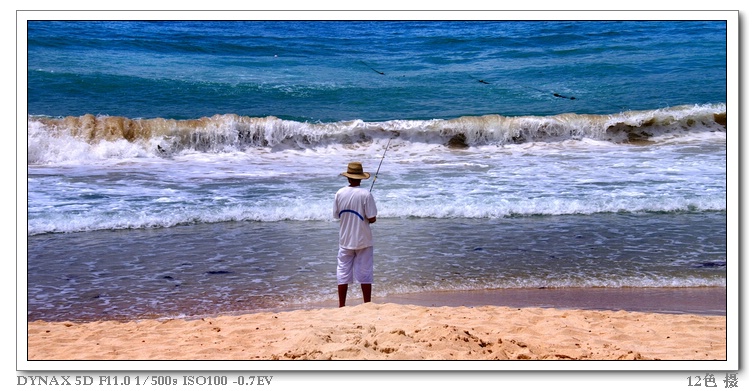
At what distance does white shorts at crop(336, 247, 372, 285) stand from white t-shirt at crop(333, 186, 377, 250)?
0.06 m

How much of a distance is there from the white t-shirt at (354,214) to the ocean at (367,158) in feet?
2.47

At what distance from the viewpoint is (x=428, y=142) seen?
12953 mm

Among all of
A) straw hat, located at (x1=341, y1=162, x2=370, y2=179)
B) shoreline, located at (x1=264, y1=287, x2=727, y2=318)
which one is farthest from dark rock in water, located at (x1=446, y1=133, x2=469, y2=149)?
straw hat, located at (x1=341, y1=162, x2=370, y2=179)

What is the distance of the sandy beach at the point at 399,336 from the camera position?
437cm

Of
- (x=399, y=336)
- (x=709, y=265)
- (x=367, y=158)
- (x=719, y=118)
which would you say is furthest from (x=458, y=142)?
(x=399, y=336)

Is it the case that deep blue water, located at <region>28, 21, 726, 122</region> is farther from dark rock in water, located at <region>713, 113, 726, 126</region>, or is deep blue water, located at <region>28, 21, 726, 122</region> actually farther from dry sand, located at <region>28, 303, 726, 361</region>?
dry sand, located at <region>28, 303, 726, 361</region>

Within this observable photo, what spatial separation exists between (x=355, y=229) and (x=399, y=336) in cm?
109

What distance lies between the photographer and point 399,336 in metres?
4.47

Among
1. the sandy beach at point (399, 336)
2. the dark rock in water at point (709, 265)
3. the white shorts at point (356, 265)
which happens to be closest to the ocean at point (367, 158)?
the dark rock in water at point (709, 265)

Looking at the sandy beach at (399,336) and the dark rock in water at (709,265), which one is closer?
the sandy beach at (399,336)

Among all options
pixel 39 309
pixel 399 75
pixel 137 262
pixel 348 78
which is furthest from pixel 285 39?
pixel 39 309

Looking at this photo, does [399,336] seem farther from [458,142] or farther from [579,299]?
[458,142]

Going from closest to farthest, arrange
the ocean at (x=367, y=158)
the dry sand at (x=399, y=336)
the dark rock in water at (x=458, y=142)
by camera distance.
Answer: the dry sand at (x=399, y=336) < the ocean at (x=367, y=158) < the dark rock in water at (x=458, y=142)

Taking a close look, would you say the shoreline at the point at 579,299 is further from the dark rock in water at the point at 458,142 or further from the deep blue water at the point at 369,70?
the deep blue water at the point at 369,70
